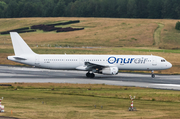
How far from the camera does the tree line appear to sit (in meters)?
175

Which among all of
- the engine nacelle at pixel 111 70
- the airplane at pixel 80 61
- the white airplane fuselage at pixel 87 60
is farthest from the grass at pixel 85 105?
the white airplane fuselage at pixel 87 60

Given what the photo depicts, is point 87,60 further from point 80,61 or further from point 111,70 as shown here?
point 111,70

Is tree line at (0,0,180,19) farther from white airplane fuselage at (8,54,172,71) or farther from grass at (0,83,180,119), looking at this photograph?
grass at (0,83,180,119)

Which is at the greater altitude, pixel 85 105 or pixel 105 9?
pixel 105 9

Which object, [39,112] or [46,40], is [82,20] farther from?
[39,112]

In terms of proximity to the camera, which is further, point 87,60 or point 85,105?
point 87,60

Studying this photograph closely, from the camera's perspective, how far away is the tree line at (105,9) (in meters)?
175

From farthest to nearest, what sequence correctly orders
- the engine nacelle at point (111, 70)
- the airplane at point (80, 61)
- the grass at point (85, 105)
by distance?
1. the airplane at point (80, 61)
2. the engine nacelle at point (111, 70)
3. the grass at point (85, 105)

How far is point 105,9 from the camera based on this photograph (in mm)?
183000

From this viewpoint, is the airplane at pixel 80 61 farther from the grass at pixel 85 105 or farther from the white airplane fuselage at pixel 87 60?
the grass at pixel 85 105

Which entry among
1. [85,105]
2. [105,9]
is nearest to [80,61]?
[85,105]

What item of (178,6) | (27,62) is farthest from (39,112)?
(178,6)

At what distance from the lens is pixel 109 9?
7160 inches

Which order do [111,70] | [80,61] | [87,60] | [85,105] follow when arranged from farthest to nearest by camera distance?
1. [87,60]
2. [80,61]
3. [111,70]
4. [85,105]
